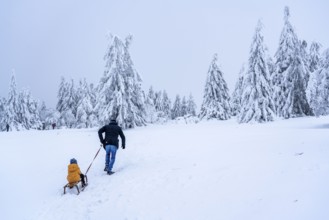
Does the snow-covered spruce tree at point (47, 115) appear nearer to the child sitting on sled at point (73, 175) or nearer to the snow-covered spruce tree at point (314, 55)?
the snow-covered spruce tree at point (314, 55)

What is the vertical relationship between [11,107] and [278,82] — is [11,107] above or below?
above

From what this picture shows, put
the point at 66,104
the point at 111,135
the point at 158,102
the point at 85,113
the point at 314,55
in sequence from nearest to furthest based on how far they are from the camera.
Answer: the point at 111,135 < the point at 314,55 < the point at 85,113 < the point at 66,104 < the point at 158,102

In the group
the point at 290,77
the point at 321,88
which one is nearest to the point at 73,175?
the point at 321,88

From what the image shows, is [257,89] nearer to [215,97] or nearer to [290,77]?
[290,77]

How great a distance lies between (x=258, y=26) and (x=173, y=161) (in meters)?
24.4

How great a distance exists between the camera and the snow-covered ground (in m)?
6.34

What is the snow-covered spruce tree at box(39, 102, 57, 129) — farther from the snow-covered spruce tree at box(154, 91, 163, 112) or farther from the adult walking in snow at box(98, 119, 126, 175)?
the adult walking in snow at box(98, 119, 126, 175)

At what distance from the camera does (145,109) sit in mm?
30031

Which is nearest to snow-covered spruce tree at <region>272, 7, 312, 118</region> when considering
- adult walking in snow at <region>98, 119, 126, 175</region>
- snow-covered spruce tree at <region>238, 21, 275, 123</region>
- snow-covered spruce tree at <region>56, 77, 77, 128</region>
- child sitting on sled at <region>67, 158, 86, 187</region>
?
snow-covered spruce tree at <region>238, 21, 275, 123</region>

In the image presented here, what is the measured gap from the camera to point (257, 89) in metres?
30.6

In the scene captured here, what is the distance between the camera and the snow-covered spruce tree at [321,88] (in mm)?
18000

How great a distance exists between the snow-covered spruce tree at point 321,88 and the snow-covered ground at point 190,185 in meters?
7.67

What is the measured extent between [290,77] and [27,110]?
45.8m

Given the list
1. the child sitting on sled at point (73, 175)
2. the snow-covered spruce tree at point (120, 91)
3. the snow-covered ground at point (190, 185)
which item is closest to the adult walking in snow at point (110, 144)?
the snow-covered ground at point (190, 185)
